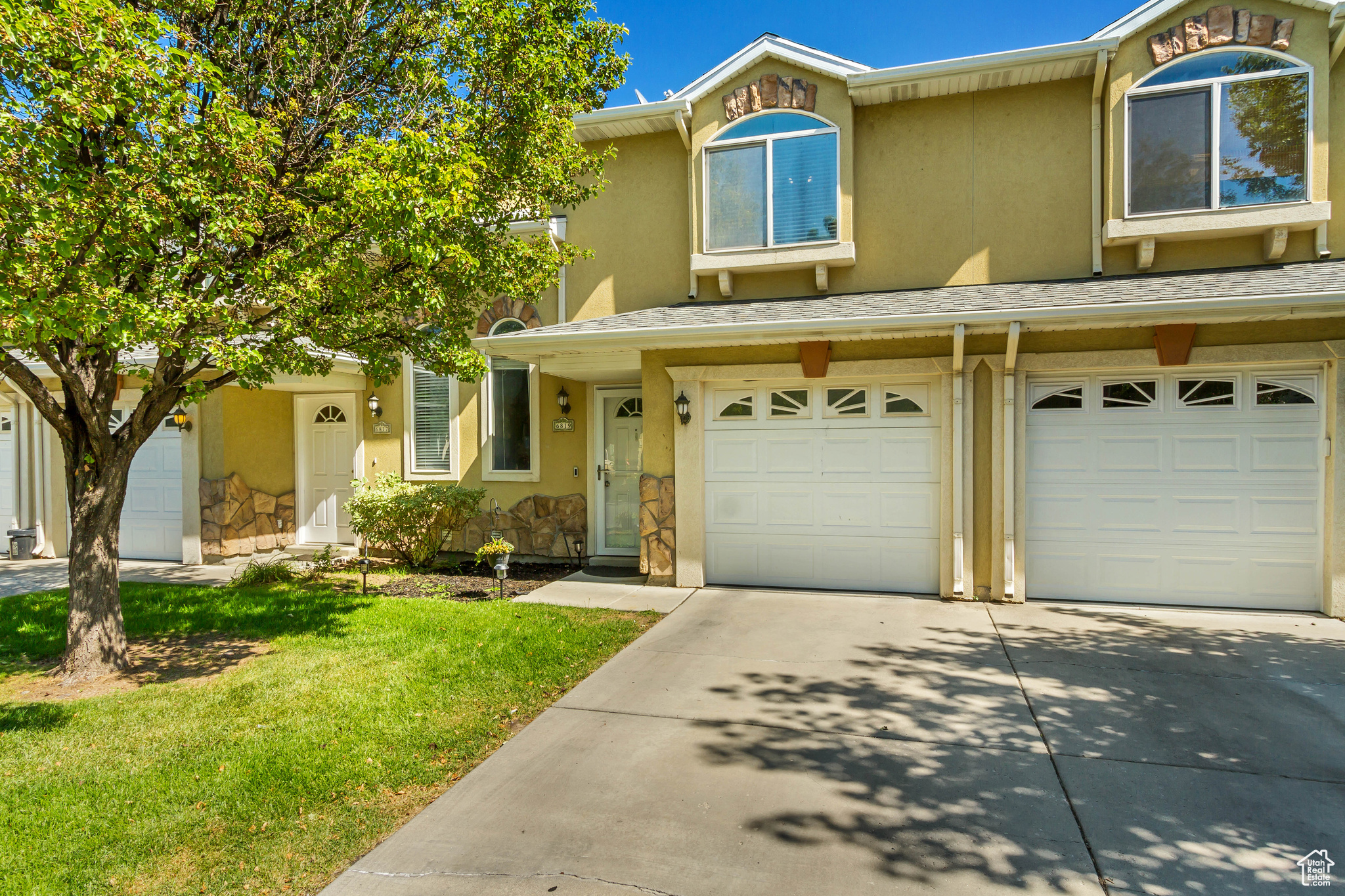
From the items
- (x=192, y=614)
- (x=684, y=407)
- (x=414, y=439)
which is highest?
(x=684, y=407)

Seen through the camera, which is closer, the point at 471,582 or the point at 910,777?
the point at 910,777

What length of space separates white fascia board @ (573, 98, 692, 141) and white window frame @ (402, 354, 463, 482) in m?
4.06

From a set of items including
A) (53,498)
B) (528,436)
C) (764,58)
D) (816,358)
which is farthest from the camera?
(53,498)

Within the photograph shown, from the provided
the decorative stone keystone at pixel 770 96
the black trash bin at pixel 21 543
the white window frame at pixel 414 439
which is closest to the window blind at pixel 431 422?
the white window frame at pixel 414 439

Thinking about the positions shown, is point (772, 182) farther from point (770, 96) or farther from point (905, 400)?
point (905, 400)

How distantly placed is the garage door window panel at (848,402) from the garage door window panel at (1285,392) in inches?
147

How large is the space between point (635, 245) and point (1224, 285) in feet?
21.5

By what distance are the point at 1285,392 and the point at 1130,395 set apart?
133 centimetres

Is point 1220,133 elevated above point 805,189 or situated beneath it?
elevated above

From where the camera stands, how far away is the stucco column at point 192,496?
10.0m

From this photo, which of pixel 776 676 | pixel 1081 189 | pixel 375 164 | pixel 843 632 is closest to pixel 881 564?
pixel 843 632

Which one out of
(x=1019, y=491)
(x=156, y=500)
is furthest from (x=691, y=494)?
(x=156, y=500)

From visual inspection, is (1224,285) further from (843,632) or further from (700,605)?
(700,605)

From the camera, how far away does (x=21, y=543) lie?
10719 millimetres
